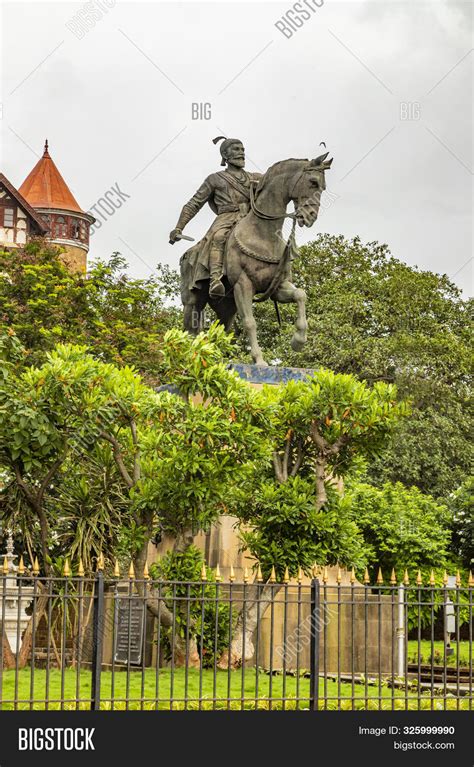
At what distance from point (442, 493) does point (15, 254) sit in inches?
477

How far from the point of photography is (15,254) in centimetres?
3098

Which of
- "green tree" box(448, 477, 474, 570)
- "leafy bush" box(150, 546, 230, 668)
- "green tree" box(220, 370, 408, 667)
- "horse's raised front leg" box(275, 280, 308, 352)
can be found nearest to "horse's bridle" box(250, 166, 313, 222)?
"horse's raised front leg" box(275, 280, 308, 352)

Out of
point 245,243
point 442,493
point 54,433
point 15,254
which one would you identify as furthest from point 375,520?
point 54,433

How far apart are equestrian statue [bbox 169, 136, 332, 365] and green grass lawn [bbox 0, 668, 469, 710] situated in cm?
463

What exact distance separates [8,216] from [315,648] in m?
38.0

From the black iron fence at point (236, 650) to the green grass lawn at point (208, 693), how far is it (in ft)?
0.06

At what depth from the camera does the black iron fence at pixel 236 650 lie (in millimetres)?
10609

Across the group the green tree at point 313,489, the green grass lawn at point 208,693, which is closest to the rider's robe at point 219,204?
the green tree at point 313,489

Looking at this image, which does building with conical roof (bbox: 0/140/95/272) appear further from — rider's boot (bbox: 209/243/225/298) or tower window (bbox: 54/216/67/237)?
rider's boot (bbox: 209/243/225/298)

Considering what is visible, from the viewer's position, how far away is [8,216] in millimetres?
46906

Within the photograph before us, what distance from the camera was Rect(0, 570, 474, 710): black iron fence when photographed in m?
10.6

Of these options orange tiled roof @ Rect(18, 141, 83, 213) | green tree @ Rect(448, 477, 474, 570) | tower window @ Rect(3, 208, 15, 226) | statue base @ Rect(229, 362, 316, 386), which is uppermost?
orange tiled roof @ Rect(18, 141, 83, 213)

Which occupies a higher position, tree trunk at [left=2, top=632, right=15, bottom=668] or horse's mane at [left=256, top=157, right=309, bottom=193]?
horse's mane at [left=256, top=157, right=309, bottom=193]
